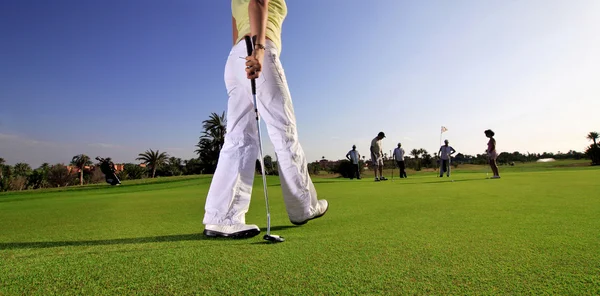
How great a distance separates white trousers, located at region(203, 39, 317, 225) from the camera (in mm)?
2775

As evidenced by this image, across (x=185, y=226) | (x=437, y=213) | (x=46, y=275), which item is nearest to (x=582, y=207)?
(x=437, y=213)

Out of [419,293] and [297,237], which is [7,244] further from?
[419,293]

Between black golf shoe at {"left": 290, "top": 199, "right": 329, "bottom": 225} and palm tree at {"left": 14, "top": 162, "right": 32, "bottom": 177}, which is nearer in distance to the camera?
black golf shoe at {"left": 290, "top": 199, "right": 329, "bottom": 225}

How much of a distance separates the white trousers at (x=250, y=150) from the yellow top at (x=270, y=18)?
106 millimetres

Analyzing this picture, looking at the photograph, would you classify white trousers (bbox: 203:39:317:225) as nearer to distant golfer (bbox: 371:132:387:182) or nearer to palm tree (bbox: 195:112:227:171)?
distant golfer (bbox: 371:132:387:182)

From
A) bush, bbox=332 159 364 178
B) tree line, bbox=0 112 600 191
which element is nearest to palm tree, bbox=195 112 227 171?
tree line, bbox=0 112 600 191

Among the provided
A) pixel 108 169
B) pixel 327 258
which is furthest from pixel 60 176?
pixel 327 258

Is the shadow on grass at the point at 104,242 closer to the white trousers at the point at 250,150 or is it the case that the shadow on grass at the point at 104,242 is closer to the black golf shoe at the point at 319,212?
the white trousers at the point at 250,150

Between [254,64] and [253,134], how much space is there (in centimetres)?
67

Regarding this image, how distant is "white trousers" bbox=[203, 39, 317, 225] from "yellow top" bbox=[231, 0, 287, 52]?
0.11 m

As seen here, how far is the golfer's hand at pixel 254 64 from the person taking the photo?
2.57 meters

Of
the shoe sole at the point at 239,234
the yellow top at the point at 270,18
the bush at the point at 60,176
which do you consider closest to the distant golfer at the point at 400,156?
the yellow top at the point at 270,18

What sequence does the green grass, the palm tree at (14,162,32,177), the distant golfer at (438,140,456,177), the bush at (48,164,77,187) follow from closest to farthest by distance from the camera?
the green grass < the distant golfer at (438,140,456,177) < the bush at (48,164,77,187) < the palm tree at (14,162,32,177)

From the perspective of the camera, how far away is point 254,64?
2.57m
